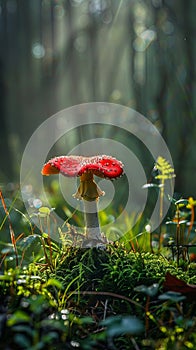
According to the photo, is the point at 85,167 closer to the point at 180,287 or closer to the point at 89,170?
the point at 89,170

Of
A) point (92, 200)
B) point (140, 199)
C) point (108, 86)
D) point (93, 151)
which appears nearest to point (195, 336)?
point (92, 200)

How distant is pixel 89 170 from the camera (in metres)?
1.55

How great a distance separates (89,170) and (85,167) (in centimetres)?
4

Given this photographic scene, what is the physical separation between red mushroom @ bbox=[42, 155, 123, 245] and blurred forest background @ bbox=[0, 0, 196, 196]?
9.07 feet

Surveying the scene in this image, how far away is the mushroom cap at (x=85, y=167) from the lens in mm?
1522

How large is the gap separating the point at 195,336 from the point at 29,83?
6891 millimetres

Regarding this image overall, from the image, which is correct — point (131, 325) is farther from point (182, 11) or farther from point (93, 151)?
point (93, 151)

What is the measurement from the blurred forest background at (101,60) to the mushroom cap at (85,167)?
9.22ft

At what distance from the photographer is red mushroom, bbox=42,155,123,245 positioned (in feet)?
5.03

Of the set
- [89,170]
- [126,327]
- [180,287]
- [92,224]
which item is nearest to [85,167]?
[89,170]

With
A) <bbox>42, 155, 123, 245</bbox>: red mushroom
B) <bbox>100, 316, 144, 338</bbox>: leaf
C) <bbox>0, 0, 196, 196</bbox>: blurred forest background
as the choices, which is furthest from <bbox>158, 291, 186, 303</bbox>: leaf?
<bbox>0, 0, 196, 196</bbox>: blurred forest background

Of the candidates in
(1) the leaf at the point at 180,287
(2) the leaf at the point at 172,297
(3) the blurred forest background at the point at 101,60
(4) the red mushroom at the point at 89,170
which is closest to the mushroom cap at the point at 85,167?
(4) the red mushroom at the point at 89,170

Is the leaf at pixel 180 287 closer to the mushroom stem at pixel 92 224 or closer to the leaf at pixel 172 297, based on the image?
the leaf at pixel 172 297

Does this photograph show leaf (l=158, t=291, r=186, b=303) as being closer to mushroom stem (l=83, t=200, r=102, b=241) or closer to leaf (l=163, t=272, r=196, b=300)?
leaf (l=163, t=272, r=196, b=300)
